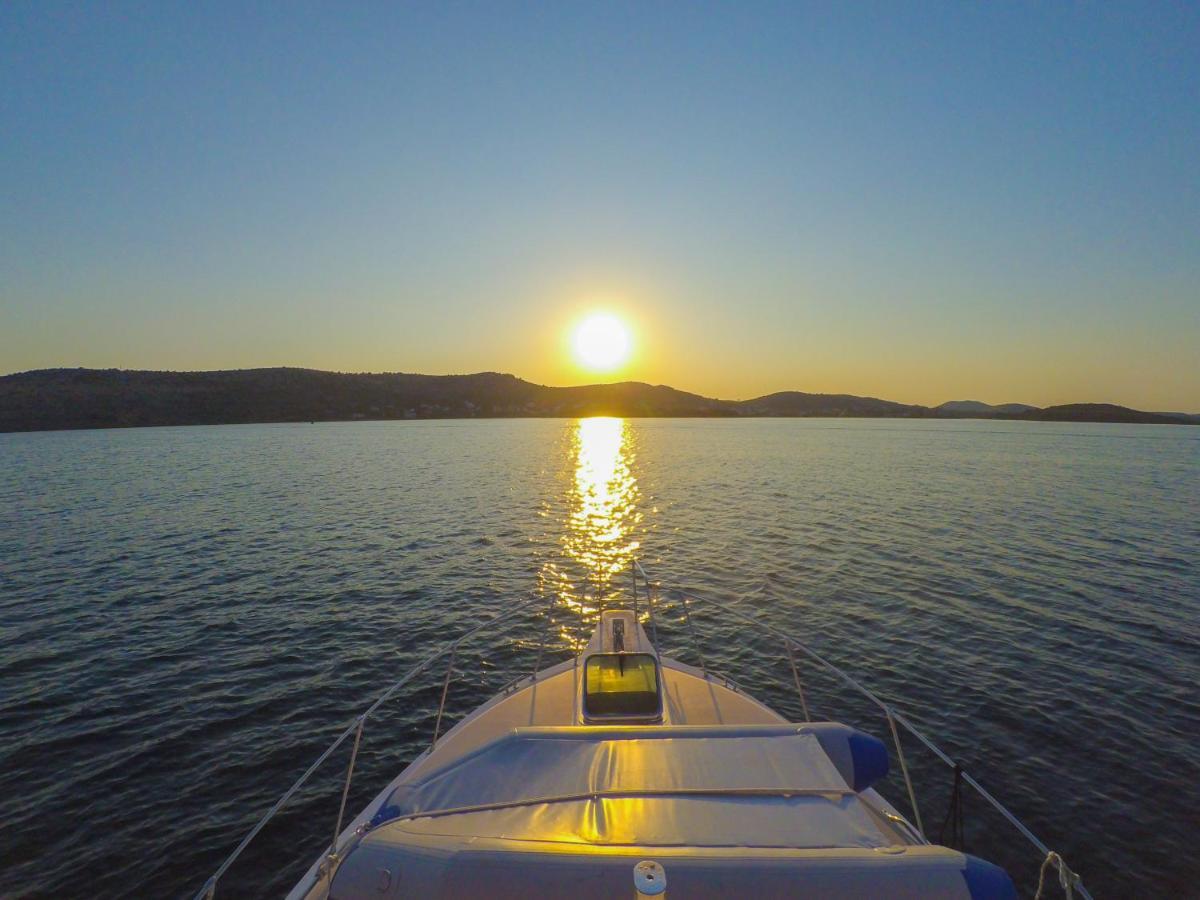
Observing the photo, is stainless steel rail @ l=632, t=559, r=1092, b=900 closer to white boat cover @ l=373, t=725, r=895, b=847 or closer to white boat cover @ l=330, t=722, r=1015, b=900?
white boat cover @ l=330, t=722, r=1015, b=900

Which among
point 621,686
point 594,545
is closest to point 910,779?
point 621,686

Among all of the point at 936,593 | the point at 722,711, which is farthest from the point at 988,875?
the point at 936,593

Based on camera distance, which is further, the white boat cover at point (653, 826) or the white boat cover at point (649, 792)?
the white boat cover at point (649, 792)

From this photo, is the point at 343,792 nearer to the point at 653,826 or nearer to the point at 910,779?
the point at 653,826

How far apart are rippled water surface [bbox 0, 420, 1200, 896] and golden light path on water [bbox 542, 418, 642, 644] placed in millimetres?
307

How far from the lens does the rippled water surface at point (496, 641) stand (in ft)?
38.0

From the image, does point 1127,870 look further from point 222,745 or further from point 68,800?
point 68,800

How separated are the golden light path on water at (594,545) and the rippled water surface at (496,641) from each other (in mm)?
307

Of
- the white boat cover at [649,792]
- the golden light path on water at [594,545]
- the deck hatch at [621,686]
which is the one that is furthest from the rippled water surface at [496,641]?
the white boat cover at [649,792]

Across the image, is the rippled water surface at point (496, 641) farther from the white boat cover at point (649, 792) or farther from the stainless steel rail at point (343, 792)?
the white boat cover at point (649, 792)

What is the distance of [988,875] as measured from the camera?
16.5 feet

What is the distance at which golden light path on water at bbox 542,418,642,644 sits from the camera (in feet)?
82.3

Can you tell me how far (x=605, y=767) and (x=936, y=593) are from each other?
22.7m

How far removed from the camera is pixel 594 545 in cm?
3478
